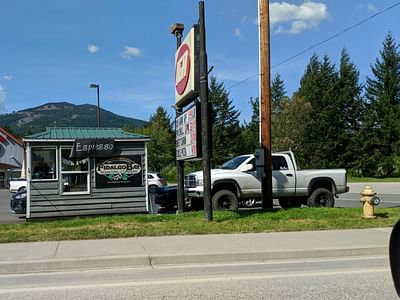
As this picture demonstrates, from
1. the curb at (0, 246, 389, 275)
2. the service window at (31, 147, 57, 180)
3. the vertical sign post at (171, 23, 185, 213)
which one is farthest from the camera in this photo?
the vertical sign post at (171, 23, 185, 213)

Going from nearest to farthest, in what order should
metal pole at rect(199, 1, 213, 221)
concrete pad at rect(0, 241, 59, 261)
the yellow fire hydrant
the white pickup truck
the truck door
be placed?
1. concrete pad at rect(0, 241, 59, 261)
2. metal pole at rect(199, 1, 213, 221)
3. the yellow fire hydrant
4. the white pickup truck
5. the truck door

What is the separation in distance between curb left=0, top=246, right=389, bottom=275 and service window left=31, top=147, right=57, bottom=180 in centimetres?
703

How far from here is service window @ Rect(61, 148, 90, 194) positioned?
51.4 ft

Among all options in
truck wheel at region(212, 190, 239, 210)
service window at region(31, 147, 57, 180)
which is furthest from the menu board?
service window at region(31, 147, 57, 180)

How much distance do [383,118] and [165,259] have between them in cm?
6453

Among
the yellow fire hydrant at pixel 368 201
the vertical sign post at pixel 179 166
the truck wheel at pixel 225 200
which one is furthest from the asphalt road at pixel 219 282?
the truck wheel at pixel 225 200

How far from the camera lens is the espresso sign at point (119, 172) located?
16.0m

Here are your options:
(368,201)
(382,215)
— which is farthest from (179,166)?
(382,215)

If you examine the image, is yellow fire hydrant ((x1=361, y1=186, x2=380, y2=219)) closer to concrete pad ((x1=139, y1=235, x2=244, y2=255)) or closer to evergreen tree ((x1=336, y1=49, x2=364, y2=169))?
concrete pad ((x1=139, y1=235, x2=244, y2=255))

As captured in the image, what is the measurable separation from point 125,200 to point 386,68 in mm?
61684

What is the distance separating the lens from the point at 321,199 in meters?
18.0

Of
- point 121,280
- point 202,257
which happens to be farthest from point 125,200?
point 121,280

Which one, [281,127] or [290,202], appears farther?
[281,127]

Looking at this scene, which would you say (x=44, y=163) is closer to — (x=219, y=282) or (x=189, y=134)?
(x=189, y=134)
